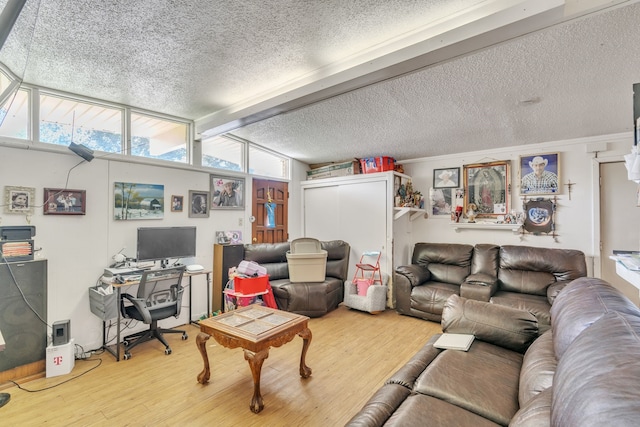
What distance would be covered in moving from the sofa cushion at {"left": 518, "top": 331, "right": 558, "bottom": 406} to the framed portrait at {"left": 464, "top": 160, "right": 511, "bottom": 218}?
113 inches

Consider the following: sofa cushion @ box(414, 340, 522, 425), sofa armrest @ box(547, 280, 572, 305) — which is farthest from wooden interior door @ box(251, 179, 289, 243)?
sofa armrest @ box(547, 280, 572, 305)

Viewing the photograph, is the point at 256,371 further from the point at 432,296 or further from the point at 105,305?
the point at 432,296

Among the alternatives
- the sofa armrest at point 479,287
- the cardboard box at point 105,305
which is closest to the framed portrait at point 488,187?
the sofa armrest at point 479,287

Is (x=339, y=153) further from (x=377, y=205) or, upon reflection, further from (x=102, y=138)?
(x=102, y=138)

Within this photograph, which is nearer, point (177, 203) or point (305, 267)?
point (177, 203)

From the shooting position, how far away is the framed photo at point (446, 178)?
438cm

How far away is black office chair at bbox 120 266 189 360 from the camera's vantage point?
9.23ft

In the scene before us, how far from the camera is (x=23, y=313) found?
8.13ft

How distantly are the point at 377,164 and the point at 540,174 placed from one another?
7.15 ft

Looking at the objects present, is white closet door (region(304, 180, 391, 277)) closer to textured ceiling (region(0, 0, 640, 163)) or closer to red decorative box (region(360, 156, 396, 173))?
red decorative box (region(360, 156, 396, 173))

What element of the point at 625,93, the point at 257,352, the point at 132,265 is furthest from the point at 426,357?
the point at 132,265

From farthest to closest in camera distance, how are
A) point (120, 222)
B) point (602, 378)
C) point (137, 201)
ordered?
point (137, 201) < point (120, 222) < point (602, 378)

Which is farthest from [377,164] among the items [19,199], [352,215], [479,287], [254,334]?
[19,199]

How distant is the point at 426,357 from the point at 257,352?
114 centimetres
